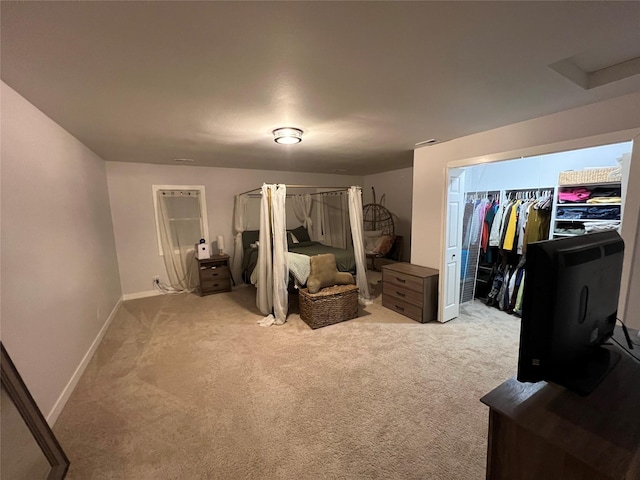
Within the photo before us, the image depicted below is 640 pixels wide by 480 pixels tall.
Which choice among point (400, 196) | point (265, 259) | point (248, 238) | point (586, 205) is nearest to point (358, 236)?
point (265, 259)

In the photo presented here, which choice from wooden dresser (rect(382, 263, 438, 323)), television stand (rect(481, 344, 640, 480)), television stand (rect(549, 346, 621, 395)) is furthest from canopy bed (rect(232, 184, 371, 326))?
television stand (rect(549, 346, 621, 395))

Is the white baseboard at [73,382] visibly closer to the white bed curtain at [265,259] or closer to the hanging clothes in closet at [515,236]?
the white bed curtain at [265,259]

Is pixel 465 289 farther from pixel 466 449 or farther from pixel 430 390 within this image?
pixel 466 449

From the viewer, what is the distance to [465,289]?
380 centimetres

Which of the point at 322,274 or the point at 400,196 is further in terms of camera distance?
the point at 400,196

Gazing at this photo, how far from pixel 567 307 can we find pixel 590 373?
430 millimetres

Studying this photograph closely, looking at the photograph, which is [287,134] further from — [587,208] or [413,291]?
[587,208]

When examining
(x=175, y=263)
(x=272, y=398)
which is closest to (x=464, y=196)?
(x=272, y=398)

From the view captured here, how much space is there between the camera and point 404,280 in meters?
3.44

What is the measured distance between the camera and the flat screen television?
2.86 feet

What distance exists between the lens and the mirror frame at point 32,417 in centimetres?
132

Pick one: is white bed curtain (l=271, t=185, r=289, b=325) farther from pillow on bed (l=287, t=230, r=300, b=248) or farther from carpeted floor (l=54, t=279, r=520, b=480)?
pillow on bed (l=287, t=230, r=300, b=248)

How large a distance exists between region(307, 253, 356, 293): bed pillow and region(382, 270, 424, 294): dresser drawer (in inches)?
25.4

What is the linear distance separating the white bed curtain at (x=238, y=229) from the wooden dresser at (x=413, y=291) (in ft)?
9.18
